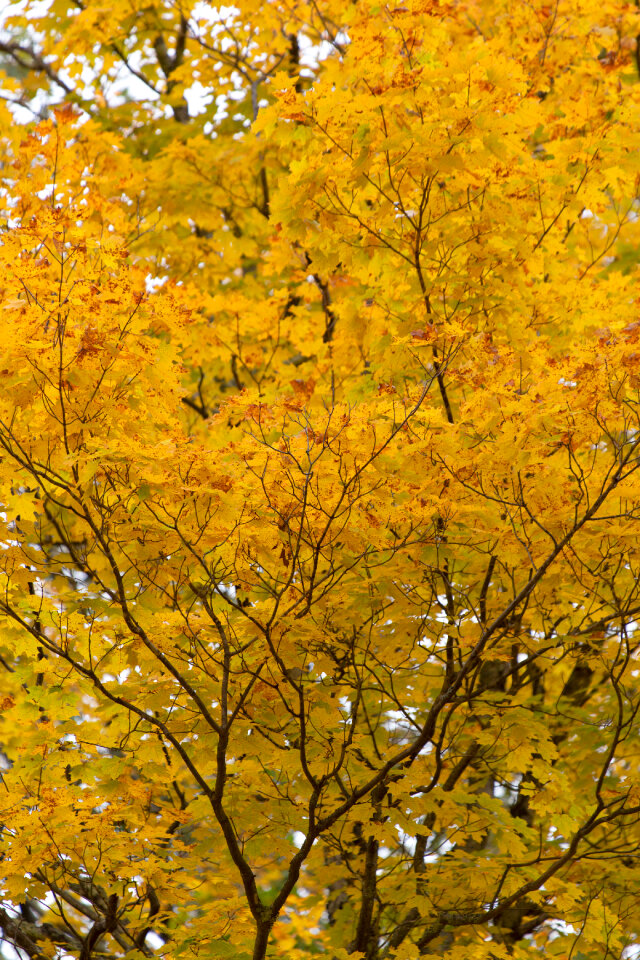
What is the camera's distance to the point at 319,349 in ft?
20.6

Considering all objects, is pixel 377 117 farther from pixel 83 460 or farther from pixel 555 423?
pixel 83 460

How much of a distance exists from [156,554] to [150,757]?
0.97m

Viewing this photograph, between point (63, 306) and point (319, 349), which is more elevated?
point (319, 349)

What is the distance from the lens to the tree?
3.63 meters

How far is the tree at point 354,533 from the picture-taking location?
3.63 m

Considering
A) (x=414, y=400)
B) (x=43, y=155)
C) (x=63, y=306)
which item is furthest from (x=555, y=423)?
(x=43, y=155)

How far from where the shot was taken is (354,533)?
12.3 feet

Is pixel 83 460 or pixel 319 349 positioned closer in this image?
pixel 83 460

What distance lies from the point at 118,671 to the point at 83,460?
163 centimetres

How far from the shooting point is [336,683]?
14.1ft

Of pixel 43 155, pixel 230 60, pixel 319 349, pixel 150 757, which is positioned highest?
pixel 230 60

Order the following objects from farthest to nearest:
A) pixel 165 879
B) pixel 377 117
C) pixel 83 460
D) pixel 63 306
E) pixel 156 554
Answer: pixel 165 879
pixel 377 117
pixel 156 554
pixel 63 306
pixel 83 460

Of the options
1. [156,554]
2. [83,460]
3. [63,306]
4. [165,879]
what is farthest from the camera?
[165,879]

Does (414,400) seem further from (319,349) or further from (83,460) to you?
(319,349)
